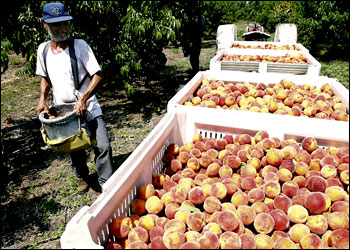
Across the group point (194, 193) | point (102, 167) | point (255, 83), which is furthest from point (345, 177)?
point (102, 167)

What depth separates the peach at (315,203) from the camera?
124 cm

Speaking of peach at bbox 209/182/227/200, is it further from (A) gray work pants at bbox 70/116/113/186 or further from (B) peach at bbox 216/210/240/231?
(A) gray work pants at bbox 70/116/113/186

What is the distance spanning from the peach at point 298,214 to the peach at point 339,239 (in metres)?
0.15

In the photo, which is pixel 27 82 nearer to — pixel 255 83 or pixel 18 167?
pixel 18 167

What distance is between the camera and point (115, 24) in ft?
14.4

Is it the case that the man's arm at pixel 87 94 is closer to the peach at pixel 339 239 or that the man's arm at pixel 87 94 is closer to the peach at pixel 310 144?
the peach at pixel 310 144

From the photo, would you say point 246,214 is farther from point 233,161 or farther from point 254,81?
point 254,81

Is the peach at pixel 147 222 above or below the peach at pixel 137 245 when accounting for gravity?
below

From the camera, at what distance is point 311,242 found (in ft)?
3.58

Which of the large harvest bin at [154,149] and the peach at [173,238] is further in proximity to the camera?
the peach at [173,238]

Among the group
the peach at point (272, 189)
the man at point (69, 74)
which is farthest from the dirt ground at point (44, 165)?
the peach at point (272, 189)

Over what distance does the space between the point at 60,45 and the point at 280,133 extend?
1845mm

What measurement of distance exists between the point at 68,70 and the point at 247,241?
6.04 ft

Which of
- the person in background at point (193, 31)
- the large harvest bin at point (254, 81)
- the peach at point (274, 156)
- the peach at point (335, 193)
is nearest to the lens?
the peach at point (335, 193)
